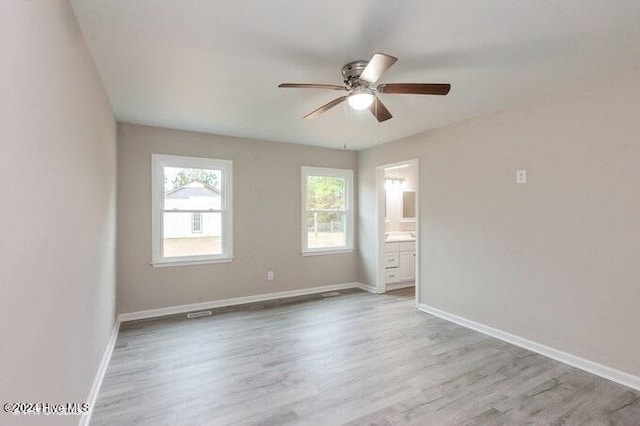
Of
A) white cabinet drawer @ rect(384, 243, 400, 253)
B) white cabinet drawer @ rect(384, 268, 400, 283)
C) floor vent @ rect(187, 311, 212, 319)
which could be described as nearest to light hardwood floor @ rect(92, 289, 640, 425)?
floor vent @ rect(187, 311, 212, 319)

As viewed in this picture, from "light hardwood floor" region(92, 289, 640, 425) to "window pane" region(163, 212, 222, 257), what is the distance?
97 centimetres

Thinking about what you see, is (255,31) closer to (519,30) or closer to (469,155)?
(519,30)

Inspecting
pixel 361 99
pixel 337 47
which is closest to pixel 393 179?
pixel 361 99

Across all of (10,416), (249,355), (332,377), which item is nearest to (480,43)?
(332,377)

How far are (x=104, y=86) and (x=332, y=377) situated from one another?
3137 millimetres

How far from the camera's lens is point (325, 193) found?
5.56 metres

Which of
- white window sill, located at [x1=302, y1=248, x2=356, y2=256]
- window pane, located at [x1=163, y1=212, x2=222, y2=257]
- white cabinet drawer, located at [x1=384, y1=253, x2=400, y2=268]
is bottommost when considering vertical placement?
white cabinet drawer, located at [x1=384, y1=253, x2=400, y2=268]

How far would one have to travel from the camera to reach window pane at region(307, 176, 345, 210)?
5402 mm

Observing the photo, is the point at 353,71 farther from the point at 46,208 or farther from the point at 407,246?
the point at 407,246

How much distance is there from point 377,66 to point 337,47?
414mm

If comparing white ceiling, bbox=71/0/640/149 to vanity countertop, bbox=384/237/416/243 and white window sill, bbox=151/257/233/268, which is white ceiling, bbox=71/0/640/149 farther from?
vanity countertop, bbox=384/237/416/243

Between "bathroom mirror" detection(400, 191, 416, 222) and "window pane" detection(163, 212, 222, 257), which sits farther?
"bathroom mirror" detection(400, 191, 416, 222)

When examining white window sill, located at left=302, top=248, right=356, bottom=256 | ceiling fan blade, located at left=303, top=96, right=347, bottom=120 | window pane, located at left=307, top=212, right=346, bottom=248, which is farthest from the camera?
window pane, located at left=307, top=212, right=346, bottom=248

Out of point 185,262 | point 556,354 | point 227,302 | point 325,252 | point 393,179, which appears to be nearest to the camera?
point 556,354
